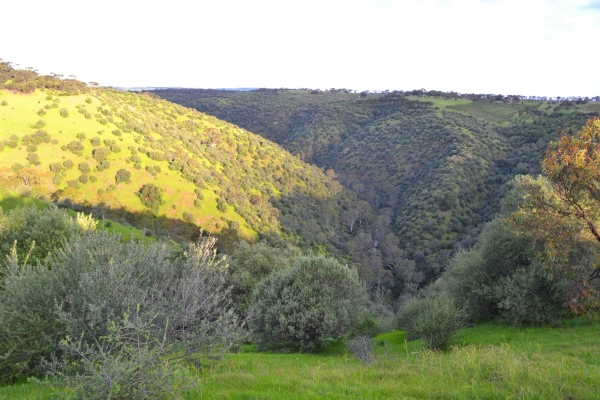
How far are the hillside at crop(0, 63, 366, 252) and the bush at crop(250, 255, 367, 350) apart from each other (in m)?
26.5

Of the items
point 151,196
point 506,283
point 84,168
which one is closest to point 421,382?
point 506,283

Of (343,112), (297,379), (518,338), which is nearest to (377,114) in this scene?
(343,112)

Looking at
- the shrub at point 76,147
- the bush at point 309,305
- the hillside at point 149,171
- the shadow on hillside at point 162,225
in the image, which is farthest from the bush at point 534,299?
the shrub at point 76,147

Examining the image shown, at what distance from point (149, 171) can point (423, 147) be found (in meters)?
59.2

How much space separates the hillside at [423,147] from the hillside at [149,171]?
47.4 ft

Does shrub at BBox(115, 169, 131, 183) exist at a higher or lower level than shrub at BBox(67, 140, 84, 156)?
lower

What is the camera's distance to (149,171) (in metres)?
47.8

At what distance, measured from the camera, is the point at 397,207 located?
218ft

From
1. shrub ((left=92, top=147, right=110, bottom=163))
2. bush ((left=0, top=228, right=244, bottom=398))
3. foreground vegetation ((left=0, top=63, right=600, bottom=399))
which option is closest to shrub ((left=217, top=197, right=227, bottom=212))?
foreground vegetation ((left=0, top=63, right=600, bottom=399))

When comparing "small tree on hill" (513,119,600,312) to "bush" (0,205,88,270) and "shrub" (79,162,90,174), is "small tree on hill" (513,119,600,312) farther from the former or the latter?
"shrub" (79,162,90,174)

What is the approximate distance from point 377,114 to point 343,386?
11991 centimetres

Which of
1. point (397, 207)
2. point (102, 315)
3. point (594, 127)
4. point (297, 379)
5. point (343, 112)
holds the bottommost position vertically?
point (397, 207)

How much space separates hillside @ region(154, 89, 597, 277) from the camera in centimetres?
5481

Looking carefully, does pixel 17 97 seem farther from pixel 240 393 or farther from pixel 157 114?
pixel 240 393
